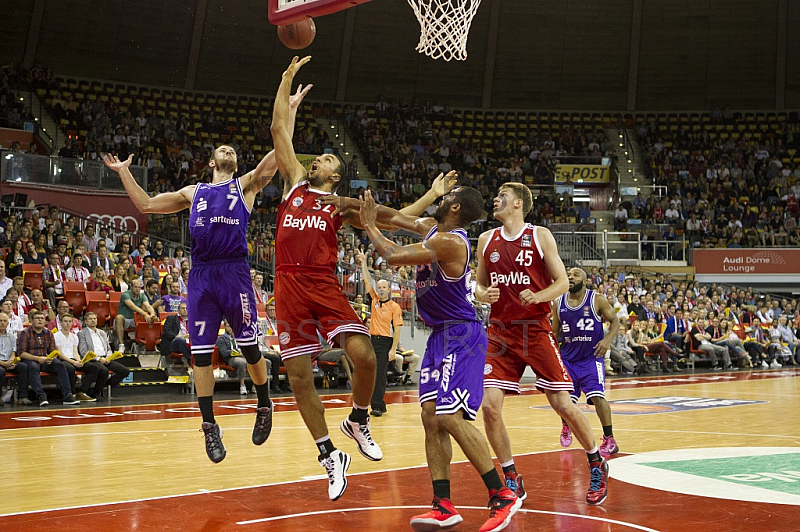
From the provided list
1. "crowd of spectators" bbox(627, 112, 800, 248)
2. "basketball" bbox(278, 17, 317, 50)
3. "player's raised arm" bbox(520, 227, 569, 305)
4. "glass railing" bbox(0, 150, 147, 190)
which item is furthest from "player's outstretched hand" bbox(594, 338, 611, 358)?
"crowd of spectators" bbox(627, 112, 800, 248)

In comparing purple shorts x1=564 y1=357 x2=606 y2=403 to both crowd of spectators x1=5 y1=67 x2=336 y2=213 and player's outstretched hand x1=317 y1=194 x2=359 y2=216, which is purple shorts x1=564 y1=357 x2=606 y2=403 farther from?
crowd of spectators x1=5 y1=67 x2=336 y2=213

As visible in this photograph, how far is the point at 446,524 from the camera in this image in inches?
179

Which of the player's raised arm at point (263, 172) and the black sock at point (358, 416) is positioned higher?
the player's raised arm at point (263, 172)

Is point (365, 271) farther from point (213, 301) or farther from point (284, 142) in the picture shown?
point (284, 142)

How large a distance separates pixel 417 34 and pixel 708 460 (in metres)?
26.2

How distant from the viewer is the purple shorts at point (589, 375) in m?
7.31

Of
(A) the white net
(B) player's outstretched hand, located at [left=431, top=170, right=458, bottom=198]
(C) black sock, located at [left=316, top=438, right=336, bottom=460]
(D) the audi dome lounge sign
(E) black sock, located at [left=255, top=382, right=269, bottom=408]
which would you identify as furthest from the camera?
(D) the audi dome lounge sign

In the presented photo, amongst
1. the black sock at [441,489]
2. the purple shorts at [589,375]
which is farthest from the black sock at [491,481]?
the purple shorts at [589,375]

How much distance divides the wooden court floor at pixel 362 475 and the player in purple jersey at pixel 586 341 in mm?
405

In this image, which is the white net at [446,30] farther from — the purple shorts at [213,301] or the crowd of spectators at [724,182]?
the crowd of spectators at [724,182]

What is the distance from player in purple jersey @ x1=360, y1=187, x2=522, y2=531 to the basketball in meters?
2.51

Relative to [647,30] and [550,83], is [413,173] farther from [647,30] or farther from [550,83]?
[647,30]

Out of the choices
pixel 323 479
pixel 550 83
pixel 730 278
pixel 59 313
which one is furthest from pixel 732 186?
pixel 323 479

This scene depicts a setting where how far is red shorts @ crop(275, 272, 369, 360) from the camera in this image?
18.4 ft
